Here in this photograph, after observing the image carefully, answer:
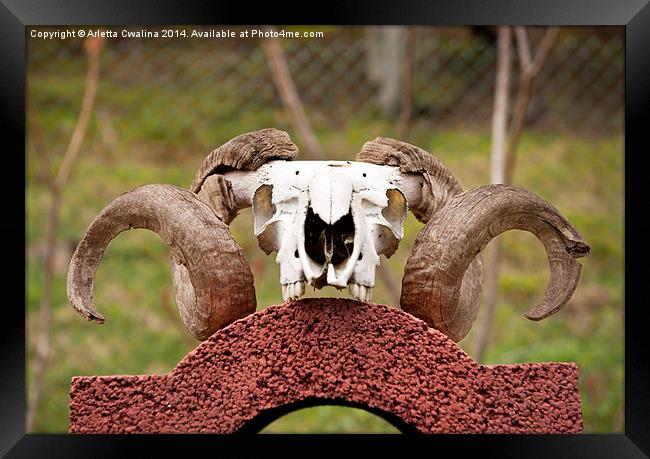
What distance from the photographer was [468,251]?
2.70m

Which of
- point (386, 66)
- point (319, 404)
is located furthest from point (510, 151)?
point (386, 66)

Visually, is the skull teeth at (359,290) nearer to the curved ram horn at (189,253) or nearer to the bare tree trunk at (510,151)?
the curved ram horn at (189,253)

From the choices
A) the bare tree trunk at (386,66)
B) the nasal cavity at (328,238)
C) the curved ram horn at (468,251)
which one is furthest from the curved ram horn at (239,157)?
the bare tree trunk at (386,66)

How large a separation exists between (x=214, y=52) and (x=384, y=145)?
4813 millimetres

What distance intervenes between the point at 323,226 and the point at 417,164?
45 cm

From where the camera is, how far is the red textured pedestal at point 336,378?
258cm

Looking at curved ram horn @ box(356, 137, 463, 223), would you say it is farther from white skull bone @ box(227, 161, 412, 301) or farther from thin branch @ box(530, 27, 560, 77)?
thin branch @ box(530, 27, 560, 77)

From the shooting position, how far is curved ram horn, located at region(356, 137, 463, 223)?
9.37 feet

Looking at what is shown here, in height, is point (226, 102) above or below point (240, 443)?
above

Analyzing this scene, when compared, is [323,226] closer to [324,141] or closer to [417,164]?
[417,164]

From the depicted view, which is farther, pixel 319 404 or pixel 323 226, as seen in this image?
pixel 319 404

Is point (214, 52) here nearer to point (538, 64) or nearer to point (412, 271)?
point (538, 64)

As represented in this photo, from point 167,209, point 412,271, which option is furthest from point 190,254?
point 412,271

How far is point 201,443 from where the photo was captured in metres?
2.59
